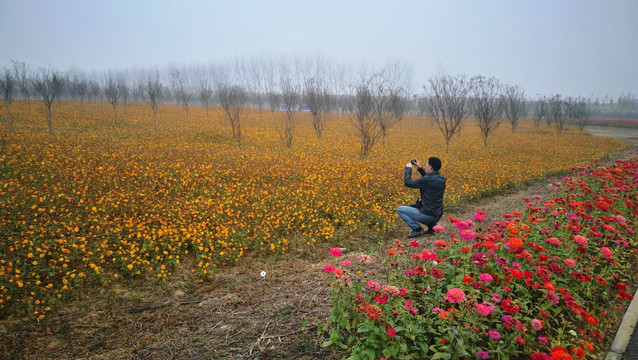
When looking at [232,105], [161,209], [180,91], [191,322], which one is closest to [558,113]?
[232,105]

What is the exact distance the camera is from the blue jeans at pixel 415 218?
18.3ft

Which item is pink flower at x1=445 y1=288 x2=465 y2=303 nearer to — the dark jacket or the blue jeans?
the dark jacket

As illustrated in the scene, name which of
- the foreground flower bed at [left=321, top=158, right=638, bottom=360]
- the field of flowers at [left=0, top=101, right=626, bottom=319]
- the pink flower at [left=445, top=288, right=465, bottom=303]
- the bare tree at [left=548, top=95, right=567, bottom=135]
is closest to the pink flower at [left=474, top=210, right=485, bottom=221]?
the foreground flower bed at [left=321, top=158, right=638, bottom=360]

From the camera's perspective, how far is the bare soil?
298cm

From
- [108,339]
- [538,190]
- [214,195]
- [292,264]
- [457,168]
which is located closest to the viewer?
[108,339]

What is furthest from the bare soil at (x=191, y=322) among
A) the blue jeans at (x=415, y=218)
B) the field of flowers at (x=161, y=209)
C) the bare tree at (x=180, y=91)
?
the bare tree at (x=180, y=91)

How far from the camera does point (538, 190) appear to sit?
32.9 feet

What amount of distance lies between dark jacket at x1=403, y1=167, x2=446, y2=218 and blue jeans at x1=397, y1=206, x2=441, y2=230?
0.08m

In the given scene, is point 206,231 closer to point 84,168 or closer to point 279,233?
point 279,233

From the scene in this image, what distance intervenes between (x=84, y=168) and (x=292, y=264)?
629cm

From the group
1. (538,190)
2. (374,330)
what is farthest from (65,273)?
(538,190)

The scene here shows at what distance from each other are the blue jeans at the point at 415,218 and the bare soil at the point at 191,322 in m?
2.07

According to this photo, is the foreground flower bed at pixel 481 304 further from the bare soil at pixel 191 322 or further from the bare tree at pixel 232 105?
the bare tree at pixel 232 105

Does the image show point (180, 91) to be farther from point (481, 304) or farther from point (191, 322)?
point (481, 304)
